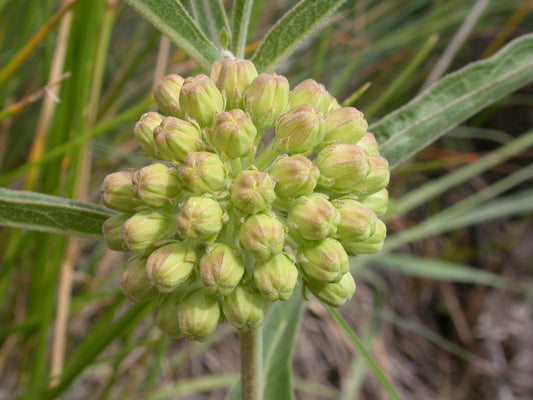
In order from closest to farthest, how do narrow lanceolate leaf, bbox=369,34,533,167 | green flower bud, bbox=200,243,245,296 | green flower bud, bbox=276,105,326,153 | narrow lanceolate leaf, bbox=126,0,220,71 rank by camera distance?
green flower bud, bbox=200,243,245,296 → green flower bud, bbox=276,105,326,153 → narrow lanceolate leaf, bbox=126,0,220,71 → narrow lanceolate leaf, bbox=369,34,533,167

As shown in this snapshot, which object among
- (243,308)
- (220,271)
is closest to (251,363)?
(243,308)

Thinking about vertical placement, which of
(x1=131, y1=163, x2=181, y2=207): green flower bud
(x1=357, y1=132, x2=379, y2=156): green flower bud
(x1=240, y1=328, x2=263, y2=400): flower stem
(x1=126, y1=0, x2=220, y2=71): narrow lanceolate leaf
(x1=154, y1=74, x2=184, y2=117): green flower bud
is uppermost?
(x1=126, y1=0, x2=220, y2=71): narrow lanceolate leaf

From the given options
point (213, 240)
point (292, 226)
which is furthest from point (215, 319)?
point (292, 226)

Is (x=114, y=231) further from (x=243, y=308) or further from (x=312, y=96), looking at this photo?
(x=312, y=96)

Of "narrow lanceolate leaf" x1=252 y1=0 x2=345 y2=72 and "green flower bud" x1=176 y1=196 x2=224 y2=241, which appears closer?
"green flower bud" x1=176 y1=196 x2=224 y2=241

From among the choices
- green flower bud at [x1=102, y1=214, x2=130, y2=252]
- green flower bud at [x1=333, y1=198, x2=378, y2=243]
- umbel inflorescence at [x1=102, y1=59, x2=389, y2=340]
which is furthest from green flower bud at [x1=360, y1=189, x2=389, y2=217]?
green flower bud at [x1=102, y1=214, x2=130, y2=252]

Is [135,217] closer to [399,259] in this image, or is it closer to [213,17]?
[213,17]

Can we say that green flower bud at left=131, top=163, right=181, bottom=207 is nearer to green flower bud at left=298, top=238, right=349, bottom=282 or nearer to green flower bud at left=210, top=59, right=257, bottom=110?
green flower bud at left=210, top=59, right=257, bottom=110

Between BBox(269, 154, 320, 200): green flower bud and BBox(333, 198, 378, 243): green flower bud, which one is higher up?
BBox(269, 154, 320, 200): green flower bud
